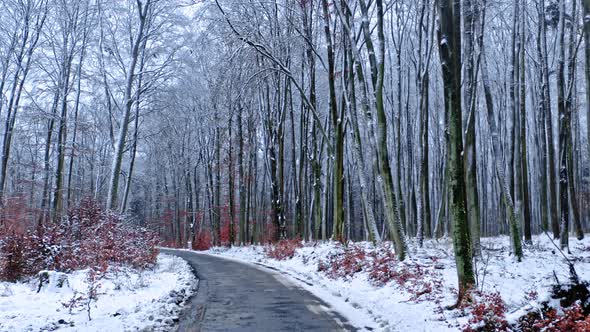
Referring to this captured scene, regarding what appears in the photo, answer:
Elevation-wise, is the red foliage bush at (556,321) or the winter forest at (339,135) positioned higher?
the winter forest at (339,135)

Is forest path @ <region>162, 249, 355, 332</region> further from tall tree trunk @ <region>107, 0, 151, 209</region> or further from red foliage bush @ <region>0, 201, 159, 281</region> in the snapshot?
tall tree trunk @ <region>107, 0, 151, 209</region>

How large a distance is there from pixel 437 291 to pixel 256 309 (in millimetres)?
3485

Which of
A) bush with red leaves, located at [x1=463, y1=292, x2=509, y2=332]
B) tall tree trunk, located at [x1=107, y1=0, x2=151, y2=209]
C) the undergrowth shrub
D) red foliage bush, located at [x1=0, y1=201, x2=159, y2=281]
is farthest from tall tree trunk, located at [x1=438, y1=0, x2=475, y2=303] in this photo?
tall tree trunk, located at [x1=107, y1=0, x2=151, y2=209]

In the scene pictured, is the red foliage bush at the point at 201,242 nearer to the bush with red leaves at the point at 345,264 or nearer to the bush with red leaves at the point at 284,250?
the bush with red leaves at the point at 284,250

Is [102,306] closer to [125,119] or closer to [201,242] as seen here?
[125,119]

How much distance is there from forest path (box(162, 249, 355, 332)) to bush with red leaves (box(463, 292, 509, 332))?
1.74 m

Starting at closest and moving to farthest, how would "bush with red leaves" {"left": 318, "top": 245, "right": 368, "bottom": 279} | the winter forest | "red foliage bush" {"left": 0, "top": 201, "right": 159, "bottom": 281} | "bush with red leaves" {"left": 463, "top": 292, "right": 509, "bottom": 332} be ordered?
"bush with red leaves" {"left": 463, "top": 292, "right": 509, "bottom": 332}, the winter forest, "red foliage bush" {"left": 0, "top": 201, "right": 159, "bottom": 281}, "bush with red leaves" {"left": 318, "top": 245, "right": 368, "bottom": 279}

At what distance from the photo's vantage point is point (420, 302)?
8406 millimetres

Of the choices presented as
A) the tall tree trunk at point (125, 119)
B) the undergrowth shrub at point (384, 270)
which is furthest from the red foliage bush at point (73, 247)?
the undergrowth shrub at point (384, 270)

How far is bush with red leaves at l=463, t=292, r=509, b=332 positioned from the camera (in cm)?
585

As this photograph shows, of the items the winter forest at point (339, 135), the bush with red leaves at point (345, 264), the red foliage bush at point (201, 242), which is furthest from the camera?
the red foliage bush at point (201, 242)

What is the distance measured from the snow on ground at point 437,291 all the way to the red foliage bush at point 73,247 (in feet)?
16.7

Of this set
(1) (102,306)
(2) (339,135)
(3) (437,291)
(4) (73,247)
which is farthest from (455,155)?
(4) (73,247)

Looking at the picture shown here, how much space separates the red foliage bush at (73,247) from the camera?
11305 millimetres
